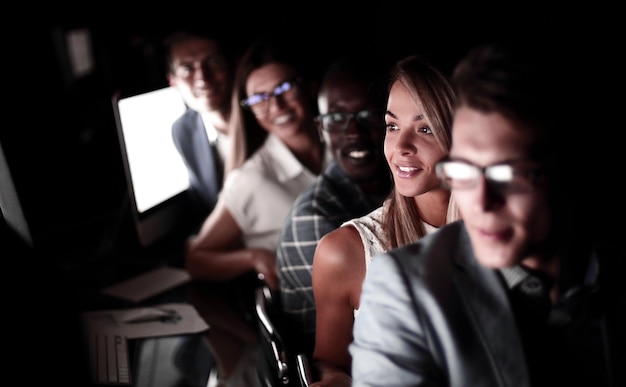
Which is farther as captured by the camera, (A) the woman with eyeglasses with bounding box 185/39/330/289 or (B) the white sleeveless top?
(A) the woman with eyeglasses with bounding box 185/39/330/289

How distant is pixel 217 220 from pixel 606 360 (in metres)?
1.84

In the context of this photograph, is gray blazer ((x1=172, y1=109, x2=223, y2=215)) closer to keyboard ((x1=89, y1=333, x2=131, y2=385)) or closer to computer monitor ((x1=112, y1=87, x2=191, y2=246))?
computer monitor ((x1=112, y1=87, x2=191, y2=246))

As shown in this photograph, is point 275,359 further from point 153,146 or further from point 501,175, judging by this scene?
point 153,146

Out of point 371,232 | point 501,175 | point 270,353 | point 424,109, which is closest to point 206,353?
point 270,353

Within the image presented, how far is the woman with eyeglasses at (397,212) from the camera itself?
1576mm

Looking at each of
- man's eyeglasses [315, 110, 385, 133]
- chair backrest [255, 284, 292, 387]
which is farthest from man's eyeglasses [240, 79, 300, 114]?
chair backrest [255, 284, 292, 387]

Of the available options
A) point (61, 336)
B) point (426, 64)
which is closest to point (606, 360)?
point (426, 64)

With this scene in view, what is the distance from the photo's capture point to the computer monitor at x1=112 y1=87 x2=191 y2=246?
8.05ft

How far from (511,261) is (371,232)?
2.03 ft

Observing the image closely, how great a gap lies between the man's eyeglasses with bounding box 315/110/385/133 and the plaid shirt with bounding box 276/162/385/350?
19 centimetres

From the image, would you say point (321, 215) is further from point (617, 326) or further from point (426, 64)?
point (617, 326)

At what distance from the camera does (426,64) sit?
1604 millimetres

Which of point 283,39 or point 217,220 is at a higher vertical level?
point 283,39

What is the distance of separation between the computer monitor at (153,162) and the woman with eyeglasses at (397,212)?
108 cm
